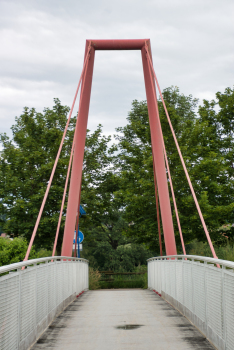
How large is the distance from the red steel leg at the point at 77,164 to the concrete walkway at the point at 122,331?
6.22m

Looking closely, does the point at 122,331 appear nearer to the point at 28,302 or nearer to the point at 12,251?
the point at 28,302

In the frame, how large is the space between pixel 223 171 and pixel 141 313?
19.4 metres

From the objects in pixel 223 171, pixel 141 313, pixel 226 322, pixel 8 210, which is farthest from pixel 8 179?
pixel 226 322

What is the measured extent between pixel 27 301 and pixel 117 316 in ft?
11.1

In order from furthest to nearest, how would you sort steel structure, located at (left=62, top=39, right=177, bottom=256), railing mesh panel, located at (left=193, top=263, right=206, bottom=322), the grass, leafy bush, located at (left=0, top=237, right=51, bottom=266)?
the grass
leafy bush, located at (left=0, top=237, right=51, bottom=266)
steel structure, located at (left=62, top=39, right=177, bottom=256)
railing mesh panel, located at (left=193, top=263, right=206, bottom=322)

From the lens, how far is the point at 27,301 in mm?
5672

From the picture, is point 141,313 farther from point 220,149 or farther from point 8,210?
point 220,149

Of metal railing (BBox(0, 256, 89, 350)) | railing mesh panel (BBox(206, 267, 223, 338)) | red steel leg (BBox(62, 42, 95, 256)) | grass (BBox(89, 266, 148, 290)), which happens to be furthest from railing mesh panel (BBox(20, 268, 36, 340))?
grass (BBox(89, 266, 148, 290))

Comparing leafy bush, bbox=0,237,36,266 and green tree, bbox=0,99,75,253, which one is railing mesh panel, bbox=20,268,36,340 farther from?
green tree, bbox=0,99,75,253

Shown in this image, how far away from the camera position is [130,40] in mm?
18000

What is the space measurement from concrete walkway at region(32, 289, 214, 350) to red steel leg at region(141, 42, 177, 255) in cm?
674

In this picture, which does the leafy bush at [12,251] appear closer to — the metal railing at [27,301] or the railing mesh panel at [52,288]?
the metal railing at [27,301]

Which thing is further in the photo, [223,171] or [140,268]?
[140,268]

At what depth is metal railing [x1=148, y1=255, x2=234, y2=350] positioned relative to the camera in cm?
490
